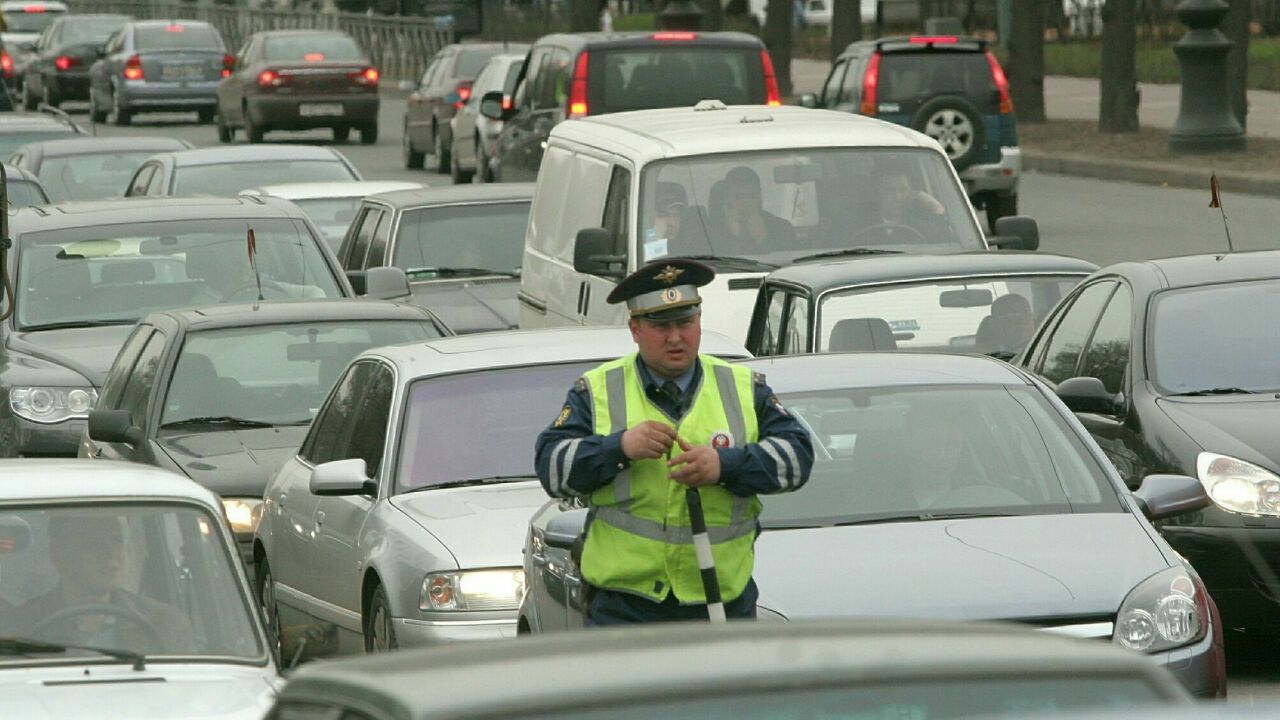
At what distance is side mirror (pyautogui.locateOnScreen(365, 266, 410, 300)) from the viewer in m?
13.1

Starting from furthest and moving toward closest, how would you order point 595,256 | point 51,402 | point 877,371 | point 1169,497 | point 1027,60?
point 1027,60, point 51,402, point 595,256, point 877,371, point 1169,497

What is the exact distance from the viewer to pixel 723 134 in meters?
12.9

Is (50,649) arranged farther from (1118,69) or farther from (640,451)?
(1118,69)

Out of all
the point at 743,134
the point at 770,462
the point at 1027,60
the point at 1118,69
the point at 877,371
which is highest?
the point at 743,134

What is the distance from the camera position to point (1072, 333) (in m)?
10.1

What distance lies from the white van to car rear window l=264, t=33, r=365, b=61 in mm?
26476

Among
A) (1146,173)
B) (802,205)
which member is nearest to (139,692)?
(802,205)

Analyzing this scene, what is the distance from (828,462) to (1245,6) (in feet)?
79.8

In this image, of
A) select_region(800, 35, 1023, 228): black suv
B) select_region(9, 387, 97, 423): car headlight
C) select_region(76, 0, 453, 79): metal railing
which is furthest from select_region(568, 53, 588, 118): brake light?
select_region(76, 0, 453, 79): metal railing

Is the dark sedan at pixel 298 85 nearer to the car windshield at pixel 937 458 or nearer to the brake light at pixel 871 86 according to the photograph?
the brake light at pixel 871 86

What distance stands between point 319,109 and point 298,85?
606 millimetres

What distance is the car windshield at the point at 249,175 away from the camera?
62.4 ft

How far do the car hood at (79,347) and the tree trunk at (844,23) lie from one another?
1164 inches

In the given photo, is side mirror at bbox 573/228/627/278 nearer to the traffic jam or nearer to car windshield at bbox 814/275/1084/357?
the traffic jam
